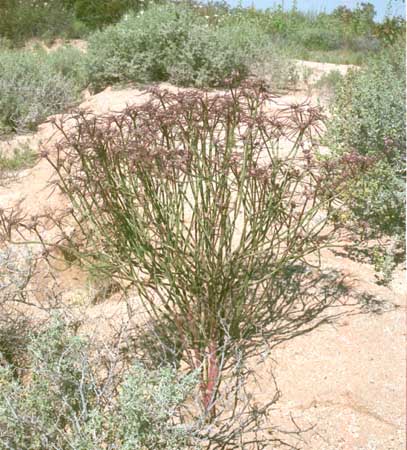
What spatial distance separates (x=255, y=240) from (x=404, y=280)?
5.04 ft

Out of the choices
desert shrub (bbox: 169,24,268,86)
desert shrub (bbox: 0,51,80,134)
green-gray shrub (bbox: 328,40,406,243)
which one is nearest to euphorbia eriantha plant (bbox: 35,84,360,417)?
green-gray shrub (bbox: 328,40,406,243)

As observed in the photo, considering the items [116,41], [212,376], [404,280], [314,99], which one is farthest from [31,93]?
[212,376]

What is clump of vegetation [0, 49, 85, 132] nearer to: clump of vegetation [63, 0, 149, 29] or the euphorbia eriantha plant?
the euphorbia eriantha plant

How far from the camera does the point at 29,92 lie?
8.13 metres

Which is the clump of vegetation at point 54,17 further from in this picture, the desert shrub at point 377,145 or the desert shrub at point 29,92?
the desert shrub at point 377,145

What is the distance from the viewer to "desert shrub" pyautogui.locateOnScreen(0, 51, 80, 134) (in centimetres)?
783

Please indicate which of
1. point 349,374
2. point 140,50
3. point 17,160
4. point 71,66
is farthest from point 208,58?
point 349,374

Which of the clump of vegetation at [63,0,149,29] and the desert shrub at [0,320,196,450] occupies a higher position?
the clump of vegetation at [63,0,149,29]

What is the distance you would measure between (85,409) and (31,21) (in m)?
15.9

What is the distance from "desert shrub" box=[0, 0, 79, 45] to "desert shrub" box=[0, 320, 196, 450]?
47.9ft

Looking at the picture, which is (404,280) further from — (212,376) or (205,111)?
(205,111)

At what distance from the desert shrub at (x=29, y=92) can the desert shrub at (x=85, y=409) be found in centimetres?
547

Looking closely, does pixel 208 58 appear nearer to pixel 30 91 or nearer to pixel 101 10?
pixel 30 91

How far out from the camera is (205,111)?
258 centimetres
